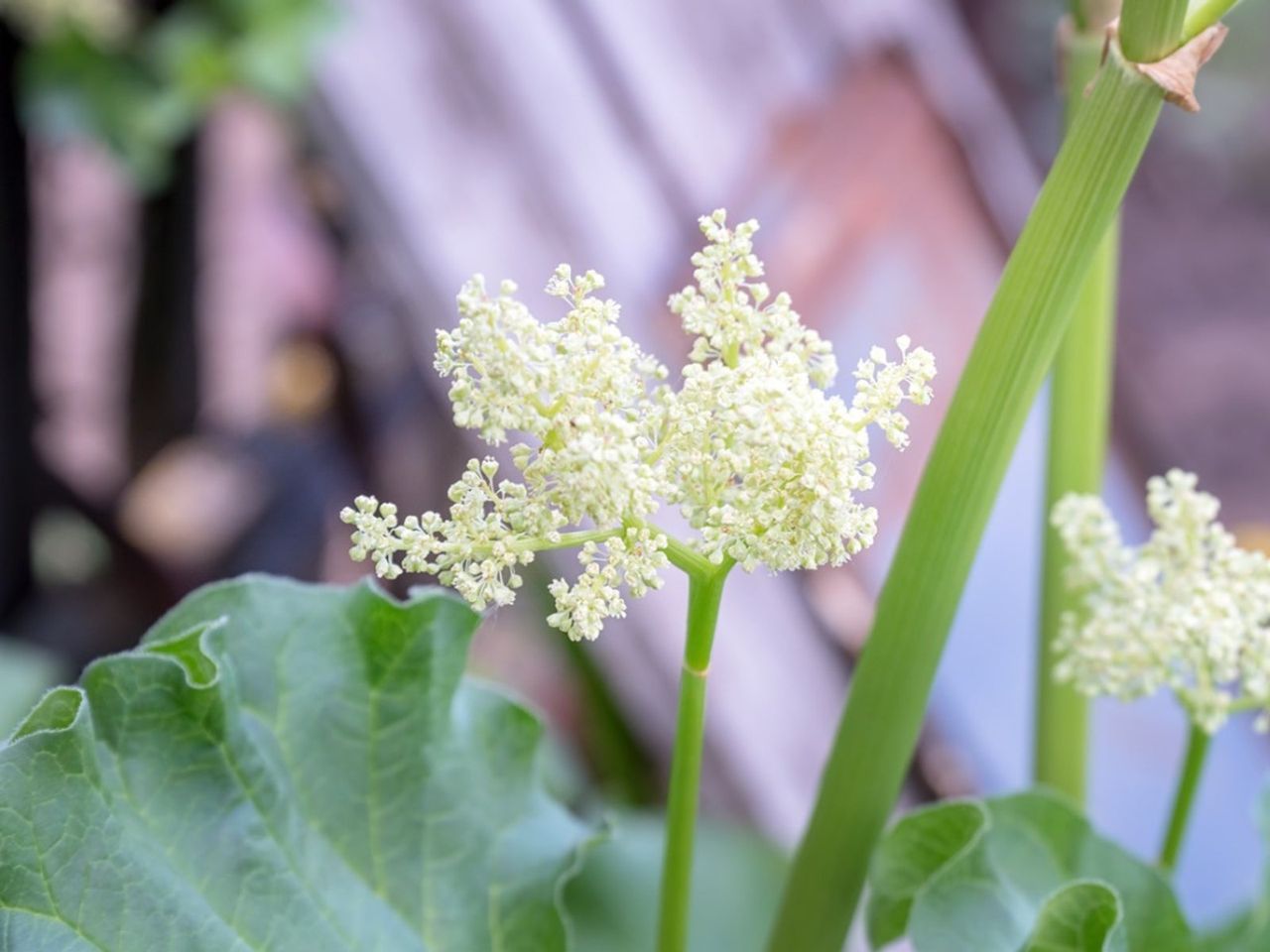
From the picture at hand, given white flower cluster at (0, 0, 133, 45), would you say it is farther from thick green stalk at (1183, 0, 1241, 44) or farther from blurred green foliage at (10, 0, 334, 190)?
thick green stalk at (1183, 0, 1241, 44)

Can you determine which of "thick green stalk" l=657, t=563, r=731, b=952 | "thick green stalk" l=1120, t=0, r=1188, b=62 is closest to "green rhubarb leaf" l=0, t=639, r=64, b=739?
"thick green stalk" l=657, t=563, r=731, b=952

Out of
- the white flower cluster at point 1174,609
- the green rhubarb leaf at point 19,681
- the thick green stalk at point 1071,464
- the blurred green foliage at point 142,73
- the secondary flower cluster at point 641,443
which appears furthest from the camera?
the blurred green foliage at point 142,73

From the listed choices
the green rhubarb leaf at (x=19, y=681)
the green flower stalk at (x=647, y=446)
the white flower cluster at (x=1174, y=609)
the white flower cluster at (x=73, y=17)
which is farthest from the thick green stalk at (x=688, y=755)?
the white flower cluster at (x=73, y=17)

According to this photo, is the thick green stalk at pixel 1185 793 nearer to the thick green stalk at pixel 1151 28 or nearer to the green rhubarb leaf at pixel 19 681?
the thick green stalk at pixel 1151 28

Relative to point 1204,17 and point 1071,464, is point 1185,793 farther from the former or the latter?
point 1204,17

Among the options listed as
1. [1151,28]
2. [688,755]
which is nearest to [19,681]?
[688,755]
